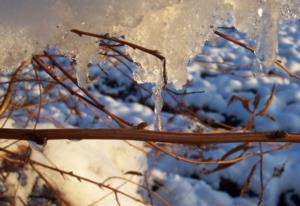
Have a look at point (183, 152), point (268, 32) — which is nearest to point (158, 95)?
point (268, 32)

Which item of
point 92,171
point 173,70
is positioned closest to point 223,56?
point 92,171

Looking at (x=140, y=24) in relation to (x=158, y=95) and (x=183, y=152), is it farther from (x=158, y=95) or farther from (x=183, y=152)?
(x=183, y=152)

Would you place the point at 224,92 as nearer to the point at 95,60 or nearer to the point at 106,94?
the point at 106,94

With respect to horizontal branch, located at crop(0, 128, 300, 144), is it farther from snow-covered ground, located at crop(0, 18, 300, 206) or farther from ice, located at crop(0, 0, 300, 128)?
snow-covered ground, located at crop(0, 18, 300, 206)

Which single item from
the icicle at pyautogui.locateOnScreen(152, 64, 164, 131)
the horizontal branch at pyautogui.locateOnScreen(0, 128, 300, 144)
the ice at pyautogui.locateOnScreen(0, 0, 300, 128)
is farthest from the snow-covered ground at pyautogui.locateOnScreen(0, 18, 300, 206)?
the horizontal branch at pyautogui.locateOnScreen(0, 128, 300, 144)

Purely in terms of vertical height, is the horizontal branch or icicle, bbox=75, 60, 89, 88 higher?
icicle, bbox=75, 60, 89, 88

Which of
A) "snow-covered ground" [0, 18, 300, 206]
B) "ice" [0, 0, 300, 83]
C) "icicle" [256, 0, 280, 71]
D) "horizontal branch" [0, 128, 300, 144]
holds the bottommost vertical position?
"horizontal branch" [0, 128, 300, 144]

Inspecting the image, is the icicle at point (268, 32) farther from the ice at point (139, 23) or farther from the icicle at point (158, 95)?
the icicle at point (158, 95)
